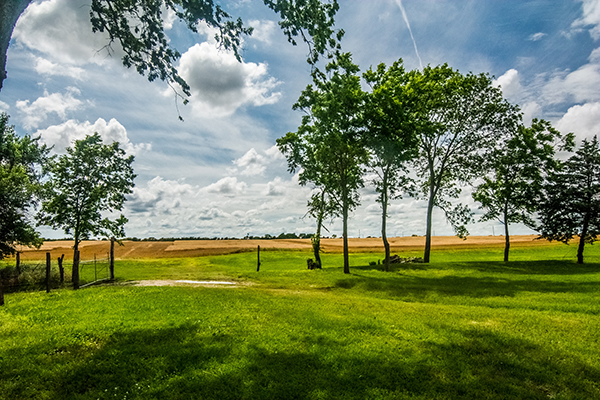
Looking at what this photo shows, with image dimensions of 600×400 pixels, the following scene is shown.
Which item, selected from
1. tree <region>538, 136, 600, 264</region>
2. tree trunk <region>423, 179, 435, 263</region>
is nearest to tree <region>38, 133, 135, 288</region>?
tree trunk <region>423, 179, 435, 263</region>

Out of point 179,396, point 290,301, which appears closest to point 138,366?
point 179,396

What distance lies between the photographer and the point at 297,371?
8469mm

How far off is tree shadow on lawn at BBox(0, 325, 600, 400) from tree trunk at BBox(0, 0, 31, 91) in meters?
7.10

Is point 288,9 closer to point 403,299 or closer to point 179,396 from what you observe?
point 179,396

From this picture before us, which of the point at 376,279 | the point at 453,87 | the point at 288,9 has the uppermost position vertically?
the point at 453,87

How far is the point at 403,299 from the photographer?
2241cm

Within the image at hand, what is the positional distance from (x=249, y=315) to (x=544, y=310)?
15.6 m

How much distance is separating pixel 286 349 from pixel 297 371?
4.64ft

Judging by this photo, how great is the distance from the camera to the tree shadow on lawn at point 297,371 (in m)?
7.53

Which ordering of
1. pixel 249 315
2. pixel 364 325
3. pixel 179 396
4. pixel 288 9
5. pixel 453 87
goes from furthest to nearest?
1. pixel 453 87
2. pixel 249 315
3. pixel 364 325
4. pixel 288 9
5. pixel 179 396

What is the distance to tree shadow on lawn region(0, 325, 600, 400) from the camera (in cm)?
753

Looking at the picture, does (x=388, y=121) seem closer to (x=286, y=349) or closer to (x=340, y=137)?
(x=340, y=137)

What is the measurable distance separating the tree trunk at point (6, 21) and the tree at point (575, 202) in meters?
55.6

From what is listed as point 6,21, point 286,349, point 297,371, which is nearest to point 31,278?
point 6,21
